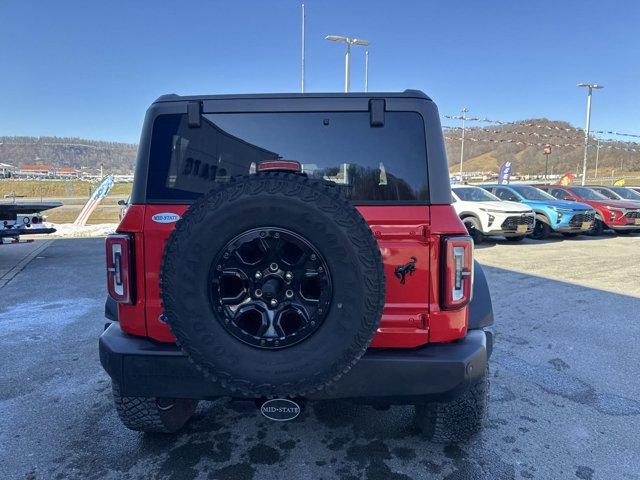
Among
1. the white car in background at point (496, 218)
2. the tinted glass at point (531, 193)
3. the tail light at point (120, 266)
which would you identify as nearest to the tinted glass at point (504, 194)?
the tinted glass at point (531, 193)

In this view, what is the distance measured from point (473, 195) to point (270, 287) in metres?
11.1

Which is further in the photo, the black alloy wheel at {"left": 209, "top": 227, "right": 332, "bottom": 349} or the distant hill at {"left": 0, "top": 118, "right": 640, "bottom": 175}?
the distant hill at {"left": 0, "top": 118, "right": 640, "bottom": 175}

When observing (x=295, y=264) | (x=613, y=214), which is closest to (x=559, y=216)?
(x=613, y=214)

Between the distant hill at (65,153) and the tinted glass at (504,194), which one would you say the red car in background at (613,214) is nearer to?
the tinted glass at (504,194)

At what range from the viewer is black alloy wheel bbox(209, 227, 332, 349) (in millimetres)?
1874

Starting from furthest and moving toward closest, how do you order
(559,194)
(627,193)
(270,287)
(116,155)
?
(116,155) < (627,193) < (559,194) < (270,287)

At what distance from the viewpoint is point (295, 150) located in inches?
88.7

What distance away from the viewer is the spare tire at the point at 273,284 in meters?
1.84

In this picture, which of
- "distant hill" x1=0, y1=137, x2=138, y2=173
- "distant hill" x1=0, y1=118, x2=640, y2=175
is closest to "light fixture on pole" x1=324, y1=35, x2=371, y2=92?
"distant hill" x1=0, y1=118, x2=640, y2=175

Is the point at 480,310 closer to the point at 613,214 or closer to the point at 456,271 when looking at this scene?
the point at 456,271

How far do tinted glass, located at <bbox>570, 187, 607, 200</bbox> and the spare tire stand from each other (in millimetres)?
15086

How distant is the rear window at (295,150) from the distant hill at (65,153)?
324 feet

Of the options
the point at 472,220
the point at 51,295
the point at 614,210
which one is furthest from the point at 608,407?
the point at 614,210

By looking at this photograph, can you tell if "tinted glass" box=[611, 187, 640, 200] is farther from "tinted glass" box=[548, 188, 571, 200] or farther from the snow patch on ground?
the snow patch on ground
